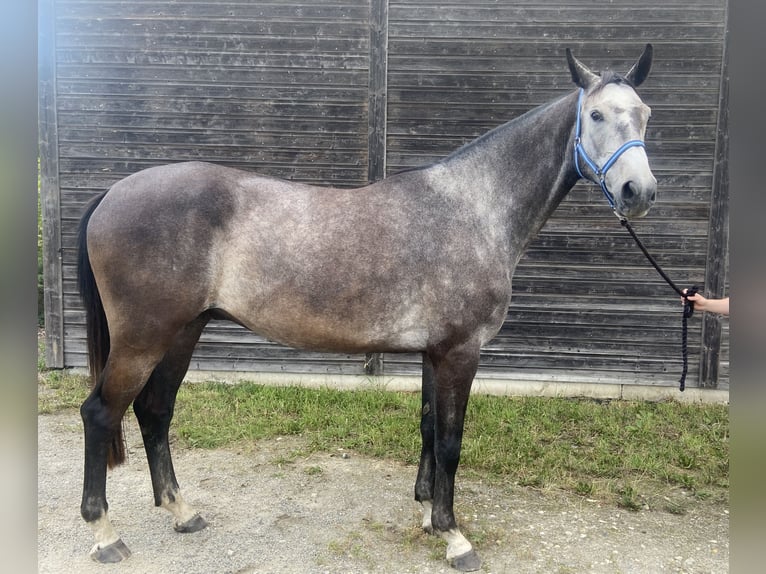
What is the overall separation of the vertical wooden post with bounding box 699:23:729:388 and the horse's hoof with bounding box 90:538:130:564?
17.6 ft

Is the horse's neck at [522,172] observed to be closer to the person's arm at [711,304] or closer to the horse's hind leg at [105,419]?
the person's arm at [711,304]

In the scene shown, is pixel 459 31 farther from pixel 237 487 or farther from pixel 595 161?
pixel 237 487

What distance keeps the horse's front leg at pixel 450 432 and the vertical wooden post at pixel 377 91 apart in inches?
125

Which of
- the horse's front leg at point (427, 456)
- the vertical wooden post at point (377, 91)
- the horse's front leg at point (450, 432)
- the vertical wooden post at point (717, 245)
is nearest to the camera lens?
the horse's front leg at point (450, 432)

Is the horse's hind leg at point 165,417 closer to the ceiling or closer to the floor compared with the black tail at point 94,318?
closer to the floor

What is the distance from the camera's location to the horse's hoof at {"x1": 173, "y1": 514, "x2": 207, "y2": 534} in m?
3.14

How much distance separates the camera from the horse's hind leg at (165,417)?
3.09 m

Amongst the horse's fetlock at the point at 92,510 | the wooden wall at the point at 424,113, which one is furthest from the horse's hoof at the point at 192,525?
the wooden wall at the point at 424,113

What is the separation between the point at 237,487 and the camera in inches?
147

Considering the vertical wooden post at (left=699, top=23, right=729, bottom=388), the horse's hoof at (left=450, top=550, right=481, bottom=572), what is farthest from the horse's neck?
the vertical wooden post at (left=699, top=23, right=729, bottom=388)

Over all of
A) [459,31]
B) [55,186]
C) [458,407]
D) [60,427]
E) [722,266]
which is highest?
[459,31]

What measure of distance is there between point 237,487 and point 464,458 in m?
1.69

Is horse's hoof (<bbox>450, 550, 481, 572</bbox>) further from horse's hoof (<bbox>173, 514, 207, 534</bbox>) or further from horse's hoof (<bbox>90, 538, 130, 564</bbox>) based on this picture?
horse's hoof (<bbox>90, 538, 130, 564</bbox>)
